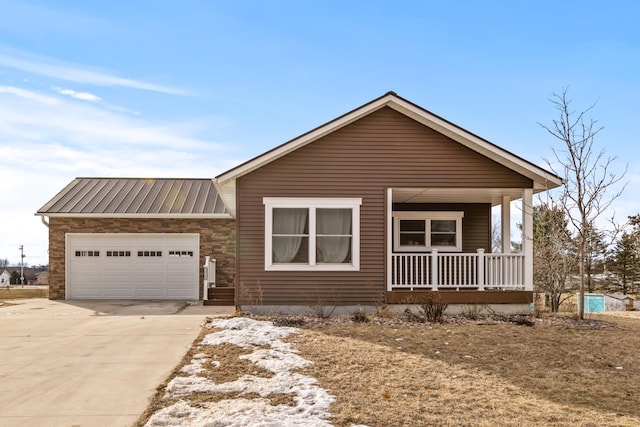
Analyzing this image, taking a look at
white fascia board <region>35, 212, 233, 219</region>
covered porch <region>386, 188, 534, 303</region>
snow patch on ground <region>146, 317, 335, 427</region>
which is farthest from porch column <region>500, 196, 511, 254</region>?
white fascia board <region>35, 212, 233, 219</region>

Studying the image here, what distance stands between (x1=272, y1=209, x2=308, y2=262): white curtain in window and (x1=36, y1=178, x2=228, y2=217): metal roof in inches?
224

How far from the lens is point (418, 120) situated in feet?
42.0

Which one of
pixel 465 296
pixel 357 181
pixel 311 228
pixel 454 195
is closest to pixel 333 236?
pixel 311 228

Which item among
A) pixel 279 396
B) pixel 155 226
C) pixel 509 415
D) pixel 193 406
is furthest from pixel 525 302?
pixel 155 226

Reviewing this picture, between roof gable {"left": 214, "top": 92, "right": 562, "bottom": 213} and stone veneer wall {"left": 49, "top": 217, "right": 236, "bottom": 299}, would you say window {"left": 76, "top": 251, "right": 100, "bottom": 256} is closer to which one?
stone veneer wall {"left": 49, "top": 217, "right": 236, "bottom": 299}

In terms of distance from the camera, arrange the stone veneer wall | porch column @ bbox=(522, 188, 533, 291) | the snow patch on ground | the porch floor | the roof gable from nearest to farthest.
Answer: the snow patch on ground, the roof gable, the porch floor, porch column @ bbox=(522, 188, 533, 291), the stone veneer wall

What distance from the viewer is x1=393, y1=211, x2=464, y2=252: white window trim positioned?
52.5 ft

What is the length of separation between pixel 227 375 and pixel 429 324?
5.70 meters

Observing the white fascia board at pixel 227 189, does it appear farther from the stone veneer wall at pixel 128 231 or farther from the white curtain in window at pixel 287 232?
the stone veneer wall at pixel 128 231

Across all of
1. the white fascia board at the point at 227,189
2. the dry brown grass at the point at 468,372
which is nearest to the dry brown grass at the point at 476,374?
the dry brown grass at the point at 468,372

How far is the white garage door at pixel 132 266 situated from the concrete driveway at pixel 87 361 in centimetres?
392

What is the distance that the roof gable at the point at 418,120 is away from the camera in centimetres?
1239

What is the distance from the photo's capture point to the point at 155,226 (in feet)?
59.5

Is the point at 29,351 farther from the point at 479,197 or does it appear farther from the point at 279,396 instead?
the point at 479,197
